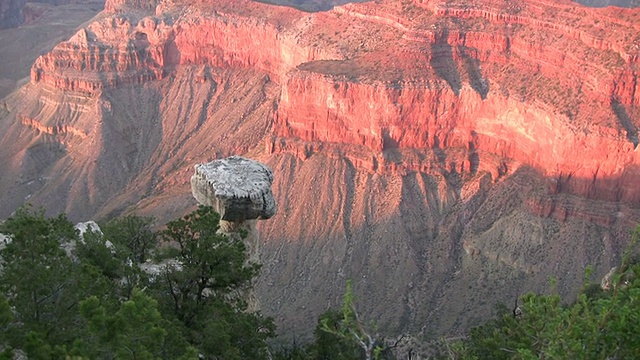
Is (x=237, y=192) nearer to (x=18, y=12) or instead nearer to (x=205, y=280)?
(x=205, y=280)

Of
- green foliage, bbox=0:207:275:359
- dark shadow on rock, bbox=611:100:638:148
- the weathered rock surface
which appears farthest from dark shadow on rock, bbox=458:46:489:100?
green foliage, bbox=0:207:275:359

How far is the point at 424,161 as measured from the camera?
6950cm

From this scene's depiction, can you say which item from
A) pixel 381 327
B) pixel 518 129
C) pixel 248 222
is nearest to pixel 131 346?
pixel 248 222

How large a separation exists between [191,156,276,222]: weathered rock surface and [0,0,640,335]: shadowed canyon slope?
25127 millimetres

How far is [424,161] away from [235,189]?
39742mm

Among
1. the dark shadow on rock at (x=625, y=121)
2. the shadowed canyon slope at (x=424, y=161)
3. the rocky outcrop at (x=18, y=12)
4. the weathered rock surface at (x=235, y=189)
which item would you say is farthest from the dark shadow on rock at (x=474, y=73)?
the rocky outcrop at (x=18, y=12)

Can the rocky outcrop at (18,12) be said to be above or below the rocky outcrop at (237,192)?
below

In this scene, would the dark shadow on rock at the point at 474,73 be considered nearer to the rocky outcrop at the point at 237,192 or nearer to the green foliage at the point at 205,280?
the rocky outcrop at the point at 237,192

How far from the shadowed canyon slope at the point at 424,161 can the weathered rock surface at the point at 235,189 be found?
25.1m

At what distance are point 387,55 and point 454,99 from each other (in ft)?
30.0

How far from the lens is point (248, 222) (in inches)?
1371

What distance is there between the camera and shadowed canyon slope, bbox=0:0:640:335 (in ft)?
194

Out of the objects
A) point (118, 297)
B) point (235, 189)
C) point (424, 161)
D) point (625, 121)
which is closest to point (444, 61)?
point (424, 161)

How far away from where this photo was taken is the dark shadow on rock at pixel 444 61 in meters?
69.3
